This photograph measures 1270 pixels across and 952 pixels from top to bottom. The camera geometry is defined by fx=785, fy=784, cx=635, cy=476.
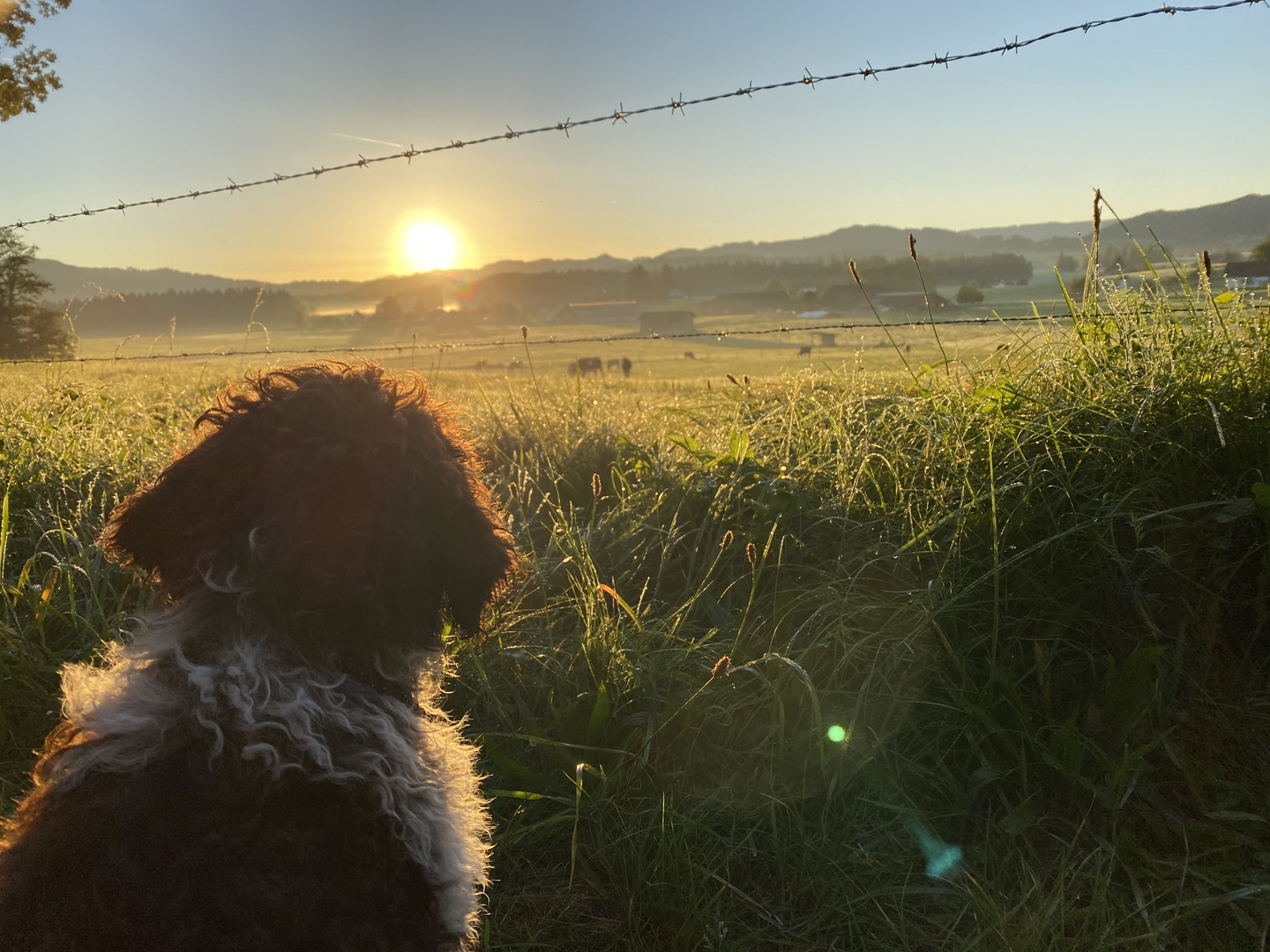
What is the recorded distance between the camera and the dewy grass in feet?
7.86

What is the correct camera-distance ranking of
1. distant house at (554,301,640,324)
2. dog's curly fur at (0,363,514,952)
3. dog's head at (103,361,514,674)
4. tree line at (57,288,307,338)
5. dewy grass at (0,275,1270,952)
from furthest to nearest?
distant house at (554,301,640,324) → tree line at (57,288,307,338) → dewy grass at (0,275,1270,952) → dog's head at (103,361,514,674) → dog's curly fur at (0,363,514,952)

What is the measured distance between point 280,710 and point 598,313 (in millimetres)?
93899

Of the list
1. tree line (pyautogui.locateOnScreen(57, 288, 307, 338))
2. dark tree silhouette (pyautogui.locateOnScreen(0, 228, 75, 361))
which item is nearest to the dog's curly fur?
dark tree silhouette (pyautogui.locateOnScreen(0, 228, 75, 361))

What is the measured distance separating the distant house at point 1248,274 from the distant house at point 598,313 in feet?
279

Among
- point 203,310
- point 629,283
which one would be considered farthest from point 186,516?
point 629,283

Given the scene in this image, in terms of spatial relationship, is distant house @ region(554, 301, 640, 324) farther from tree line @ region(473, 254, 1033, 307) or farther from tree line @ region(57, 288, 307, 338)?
tree line @ region(57, 288, 307, 338)

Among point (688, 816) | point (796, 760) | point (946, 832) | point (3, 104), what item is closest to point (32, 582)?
point (688, 816)

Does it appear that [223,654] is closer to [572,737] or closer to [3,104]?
[572,737]

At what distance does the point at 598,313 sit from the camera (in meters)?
93.4

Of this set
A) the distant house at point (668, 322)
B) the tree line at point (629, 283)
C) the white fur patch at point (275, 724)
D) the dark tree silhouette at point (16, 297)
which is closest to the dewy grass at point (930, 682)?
the white fur patch at point (275, 724)

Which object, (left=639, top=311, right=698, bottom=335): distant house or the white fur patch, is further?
(left=639, top=311, right=698, bottom=335): distant house

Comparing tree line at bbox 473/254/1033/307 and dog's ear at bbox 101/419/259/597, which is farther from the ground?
tree line at bbox 473/254/1033/307

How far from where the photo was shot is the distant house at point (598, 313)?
90.4m

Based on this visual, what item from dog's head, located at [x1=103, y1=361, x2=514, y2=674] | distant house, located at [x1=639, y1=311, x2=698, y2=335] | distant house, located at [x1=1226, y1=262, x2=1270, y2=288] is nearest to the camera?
dog's head, located at [x1=103, y1=361, x2=514, y2=674]
